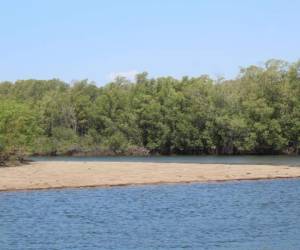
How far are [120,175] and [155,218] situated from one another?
2008 cm

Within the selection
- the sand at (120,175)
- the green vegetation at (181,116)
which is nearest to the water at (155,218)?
the sand at (120,175)

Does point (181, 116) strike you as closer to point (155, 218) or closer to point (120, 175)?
point (120, 175)

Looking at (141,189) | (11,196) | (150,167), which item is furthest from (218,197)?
(150,167)

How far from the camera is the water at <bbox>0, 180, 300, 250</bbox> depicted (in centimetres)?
2378

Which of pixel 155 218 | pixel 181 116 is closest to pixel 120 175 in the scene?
pixel 155 218

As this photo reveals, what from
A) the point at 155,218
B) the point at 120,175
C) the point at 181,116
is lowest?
the point at 155,218

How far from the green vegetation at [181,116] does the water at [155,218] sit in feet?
175

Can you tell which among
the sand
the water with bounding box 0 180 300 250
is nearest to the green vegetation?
the sand

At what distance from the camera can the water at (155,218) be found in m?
23.8

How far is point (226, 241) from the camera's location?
2361 cm

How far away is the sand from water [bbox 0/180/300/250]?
8.37 ft

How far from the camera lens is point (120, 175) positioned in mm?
49844

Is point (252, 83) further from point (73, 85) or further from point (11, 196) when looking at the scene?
point (11, 196)

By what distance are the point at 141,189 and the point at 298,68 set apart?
220 feet
